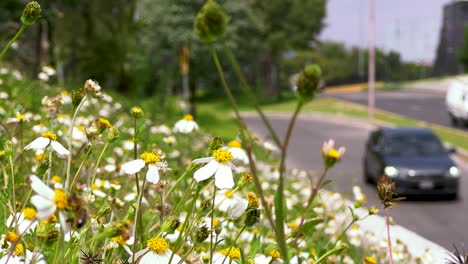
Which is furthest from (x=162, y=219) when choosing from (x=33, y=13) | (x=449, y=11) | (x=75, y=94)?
(x=449, y=11)

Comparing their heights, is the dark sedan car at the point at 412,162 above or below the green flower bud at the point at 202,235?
below

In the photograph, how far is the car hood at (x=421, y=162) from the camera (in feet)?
42.7

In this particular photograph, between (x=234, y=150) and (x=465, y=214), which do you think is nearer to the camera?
(x=234, y=150)

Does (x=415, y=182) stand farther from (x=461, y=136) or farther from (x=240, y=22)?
(x=240, y=22)

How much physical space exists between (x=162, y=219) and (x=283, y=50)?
195 feet

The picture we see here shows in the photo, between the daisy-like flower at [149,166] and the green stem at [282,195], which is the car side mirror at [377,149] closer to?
the daisy-like flower at [149,166]

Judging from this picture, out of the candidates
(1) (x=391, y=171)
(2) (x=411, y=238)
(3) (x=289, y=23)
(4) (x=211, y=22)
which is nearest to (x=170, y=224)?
(4) (x=211, y=22)

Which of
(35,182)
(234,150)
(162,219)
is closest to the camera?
(35,182)

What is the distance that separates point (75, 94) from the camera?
6.53ft

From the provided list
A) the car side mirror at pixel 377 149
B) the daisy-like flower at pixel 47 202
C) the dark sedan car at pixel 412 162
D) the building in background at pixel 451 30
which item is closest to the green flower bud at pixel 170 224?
the daisy-like flower at pixel 47 202

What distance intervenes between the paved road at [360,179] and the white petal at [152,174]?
64 centimetres

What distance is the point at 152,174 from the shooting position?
76.4 inches

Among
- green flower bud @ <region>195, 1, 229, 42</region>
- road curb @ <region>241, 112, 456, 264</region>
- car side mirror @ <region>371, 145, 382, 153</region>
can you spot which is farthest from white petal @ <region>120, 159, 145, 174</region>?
car side mirror @ <region>371, 145, 382, 153</region>

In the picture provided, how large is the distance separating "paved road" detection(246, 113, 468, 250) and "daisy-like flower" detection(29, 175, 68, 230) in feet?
3.99
